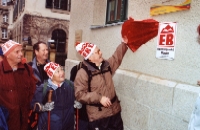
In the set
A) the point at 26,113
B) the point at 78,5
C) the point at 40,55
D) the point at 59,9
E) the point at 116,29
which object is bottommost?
the point at 26,113

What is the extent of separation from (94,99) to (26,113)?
1279 millimetres

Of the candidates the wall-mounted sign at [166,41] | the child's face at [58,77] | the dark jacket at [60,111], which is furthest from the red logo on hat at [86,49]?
the wall-mounted sign at [166,41]

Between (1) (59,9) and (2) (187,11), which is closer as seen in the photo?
(2) (187,11)

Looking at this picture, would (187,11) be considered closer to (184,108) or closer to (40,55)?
(184,108)

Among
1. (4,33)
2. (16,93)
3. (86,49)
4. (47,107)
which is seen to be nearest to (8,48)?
(16,93)

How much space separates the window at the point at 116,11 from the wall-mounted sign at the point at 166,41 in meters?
1.15

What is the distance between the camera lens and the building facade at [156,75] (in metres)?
2.48

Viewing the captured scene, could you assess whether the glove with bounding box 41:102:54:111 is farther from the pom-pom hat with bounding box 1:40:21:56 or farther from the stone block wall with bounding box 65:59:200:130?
the stone block wall with bounding box 65:59:200:130

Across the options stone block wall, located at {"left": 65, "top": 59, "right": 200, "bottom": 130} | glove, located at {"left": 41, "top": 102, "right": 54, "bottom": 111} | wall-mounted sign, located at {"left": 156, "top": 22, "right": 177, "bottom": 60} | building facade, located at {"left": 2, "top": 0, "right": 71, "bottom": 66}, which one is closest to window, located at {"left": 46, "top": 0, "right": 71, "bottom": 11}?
building facade, located at {"left": 2, "top": 0, "right": 71, "bottom": 66}

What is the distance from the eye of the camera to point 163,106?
277 cm

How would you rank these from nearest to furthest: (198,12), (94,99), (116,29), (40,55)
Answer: (198,12) → (94,99) → (116,29) → (40,55)

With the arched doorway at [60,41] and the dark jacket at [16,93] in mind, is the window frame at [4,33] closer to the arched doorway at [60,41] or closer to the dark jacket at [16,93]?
the arched doorway at [60,41]

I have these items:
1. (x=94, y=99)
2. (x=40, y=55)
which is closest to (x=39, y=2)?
(x=40, y=55)

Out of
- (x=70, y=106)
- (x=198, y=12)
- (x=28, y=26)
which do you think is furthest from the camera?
(x=28, y=26)
